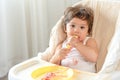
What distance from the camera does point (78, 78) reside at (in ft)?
3.36

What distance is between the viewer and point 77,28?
1.28 metres

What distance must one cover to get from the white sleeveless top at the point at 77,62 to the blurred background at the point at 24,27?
705 mm

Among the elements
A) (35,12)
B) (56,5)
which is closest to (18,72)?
(35,12)

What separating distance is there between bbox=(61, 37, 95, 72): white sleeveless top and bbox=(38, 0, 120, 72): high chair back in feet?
0.26

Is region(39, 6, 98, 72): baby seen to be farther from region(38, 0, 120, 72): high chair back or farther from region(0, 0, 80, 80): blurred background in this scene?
region(0, 0, 80, 80): blurred background

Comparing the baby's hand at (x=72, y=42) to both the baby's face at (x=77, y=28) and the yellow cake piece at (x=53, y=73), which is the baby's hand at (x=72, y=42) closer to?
the baby's face at (x=77, y=28)

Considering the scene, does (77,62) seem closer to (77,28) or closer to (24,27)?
(77,28)

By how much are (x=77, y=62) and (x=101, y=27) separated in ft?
0.86

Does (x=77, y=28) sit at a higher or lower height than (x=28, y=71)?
higher

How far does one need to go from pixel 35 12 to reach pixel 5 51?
0.40 m

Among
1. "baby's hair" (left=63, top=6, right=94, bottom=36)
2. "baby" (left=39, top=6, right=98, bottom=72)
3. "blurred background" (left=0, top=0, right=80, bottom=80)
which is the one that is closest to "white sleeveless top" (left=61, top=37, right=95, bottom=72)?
"baby" (left=39, top=6, right=98, bottom=72)

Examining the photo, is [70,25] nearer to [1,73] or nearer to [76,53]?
[76,53]

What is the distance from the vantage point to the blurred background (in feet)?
5.99

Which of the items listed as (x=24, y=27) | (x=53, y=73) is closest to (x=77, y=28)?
(x=53, y=73)
